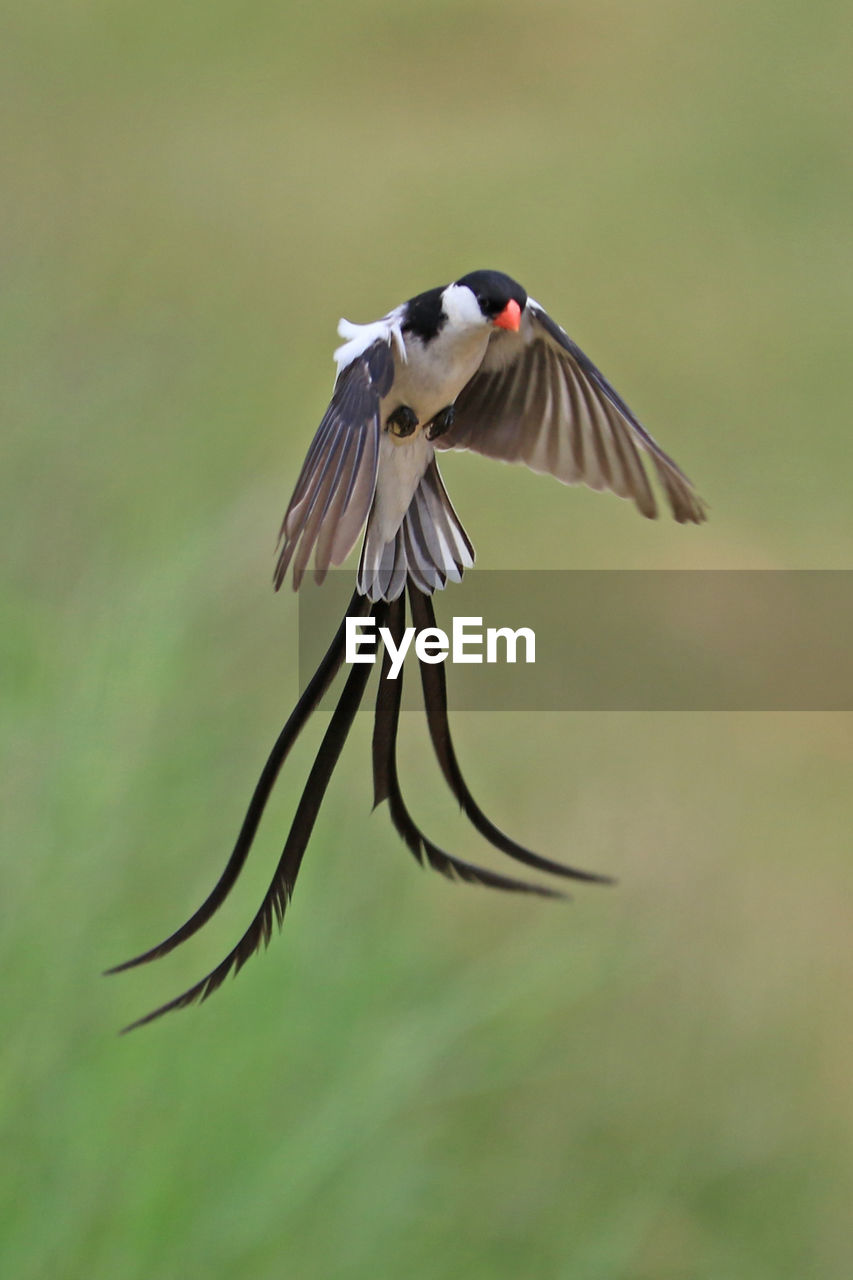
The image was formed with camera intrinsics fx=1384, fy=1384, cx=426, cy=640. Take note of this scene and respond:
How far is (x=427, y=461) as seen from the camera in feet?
1.14

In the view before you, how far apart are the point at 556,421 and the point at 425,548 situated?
45 millimetres

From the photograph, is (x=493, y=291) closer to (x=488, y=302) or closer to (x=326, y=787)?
(x=488, y=302)

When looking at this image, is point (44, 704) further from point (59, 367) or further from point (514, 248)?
point (514, 248)

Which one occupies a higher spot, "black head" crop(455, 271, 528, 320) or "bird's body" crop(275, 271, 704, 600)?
"black head" crop(455, 271, 528, 320)

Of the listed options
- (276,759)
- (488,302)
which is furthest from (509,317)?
(276,759)

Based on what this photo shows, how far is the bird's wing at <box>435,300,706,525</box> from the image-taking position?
12.4 inches

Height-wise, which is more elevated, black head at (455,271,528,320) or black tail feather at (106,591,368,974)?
black head at (455,271,528,320)

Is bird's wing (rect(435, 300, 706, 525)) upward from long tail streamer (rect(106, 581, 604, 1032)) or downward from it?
upward

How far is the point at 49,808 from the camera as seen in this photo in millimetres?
699

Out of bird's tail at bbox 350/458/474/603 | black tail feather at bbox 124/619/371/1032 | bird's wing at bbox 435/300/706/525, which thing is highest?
bird's wing at bbox 435/300/706/525

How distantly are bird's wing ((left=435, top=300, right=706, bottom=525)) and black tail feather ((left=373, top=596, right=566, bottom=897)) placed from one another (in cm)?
5

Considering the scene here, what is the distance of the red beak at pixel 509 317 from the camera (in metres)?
0.32

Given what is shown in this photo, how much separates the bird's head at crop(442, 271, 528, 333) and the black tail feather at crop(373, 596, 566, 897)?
68mm

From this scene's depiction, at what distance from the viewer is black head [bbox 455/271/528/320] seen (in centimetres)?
32
